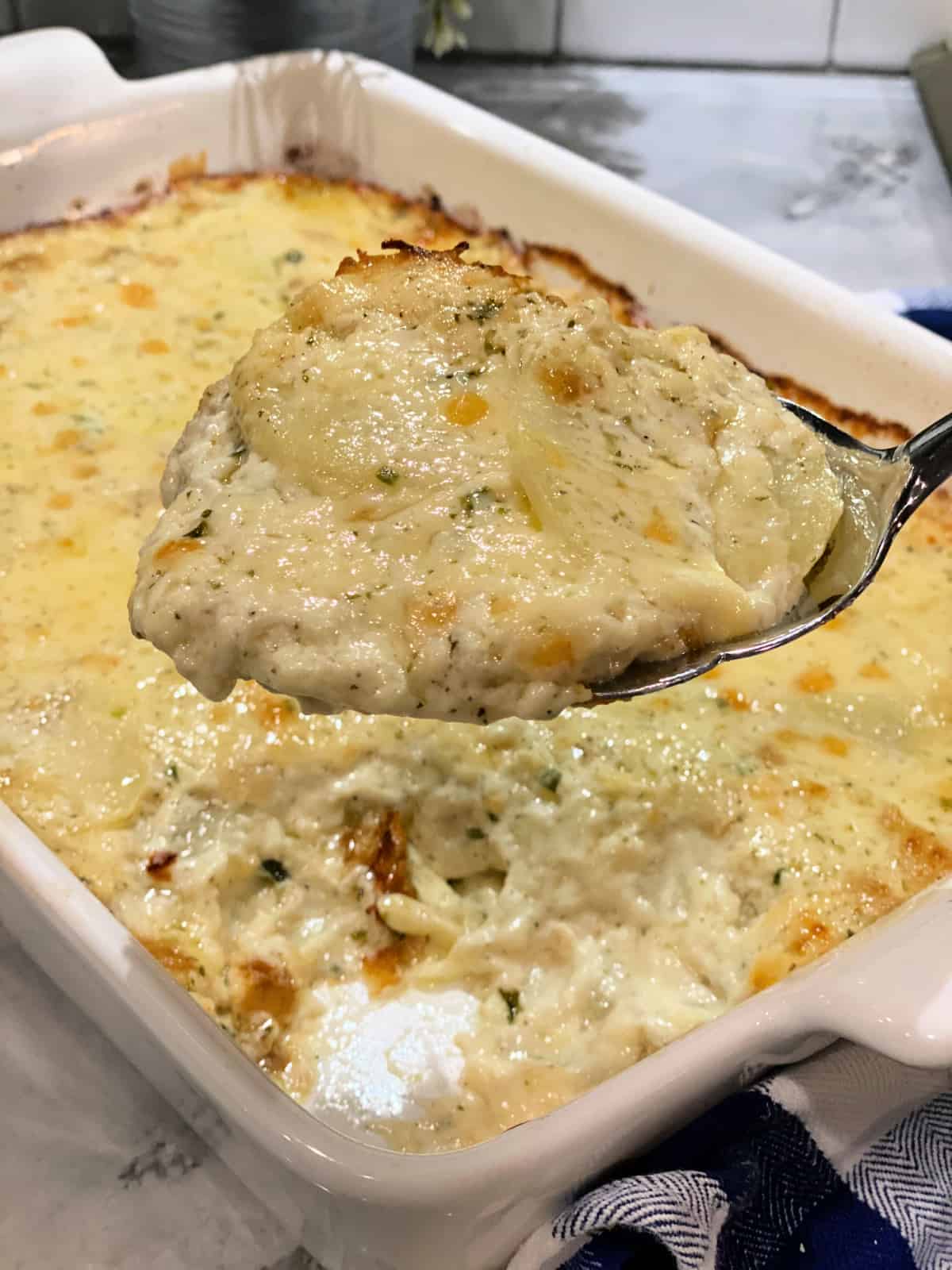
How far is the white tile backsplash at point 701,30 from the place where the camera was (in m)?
2.81

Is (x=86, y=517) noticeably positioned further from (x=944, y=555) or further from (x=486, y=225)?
(x=944, y=555)

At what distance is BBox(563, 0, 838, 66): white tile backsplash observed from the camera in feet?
9.21

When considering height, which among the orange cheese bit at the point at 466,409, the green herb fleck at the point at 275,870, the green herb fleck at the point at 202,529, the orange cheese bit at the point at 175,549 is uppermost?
the orange cheese bit at the point at 466,409

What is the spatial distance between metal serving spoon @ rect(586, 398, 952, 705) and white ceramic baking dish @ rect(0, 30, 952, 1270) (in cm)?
25

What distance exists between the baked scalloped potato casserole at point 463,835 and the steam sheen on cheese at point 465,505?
185 mm

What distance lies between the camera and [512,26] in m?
2.80

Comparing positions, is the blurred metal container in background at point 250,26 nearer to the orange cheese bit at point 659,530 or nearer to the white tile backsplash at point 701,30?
the white tile backsplash at point 701,30

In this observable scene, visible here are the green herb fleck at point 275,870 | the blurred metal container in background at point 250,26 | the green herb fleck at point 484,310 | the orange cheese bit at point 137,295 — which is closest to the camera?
the green herb fleck at point 484,310

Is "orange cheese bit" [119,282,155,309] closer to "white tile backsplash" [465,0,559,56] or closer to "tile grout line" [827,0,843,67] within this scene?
"white tile backsplash" [465,0,559,56]

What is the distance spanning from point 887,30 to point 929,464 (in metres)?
2.10

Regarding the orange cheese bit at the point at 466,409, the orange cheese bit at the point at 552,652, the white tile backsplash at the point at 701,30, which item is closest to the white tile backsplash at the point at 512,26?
the white tile backsplash at the point at 701,30

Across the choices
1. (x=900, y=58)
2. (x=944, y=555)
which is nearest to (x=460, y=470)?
(x=944, y=555)

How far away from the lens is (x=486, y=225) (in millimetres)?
1882

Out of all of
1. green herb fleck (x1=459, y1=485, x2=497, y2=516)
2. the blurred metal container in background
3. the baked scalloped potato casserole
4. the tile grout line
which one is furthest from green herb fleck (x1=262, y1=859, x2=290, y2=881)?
the tile grout line
